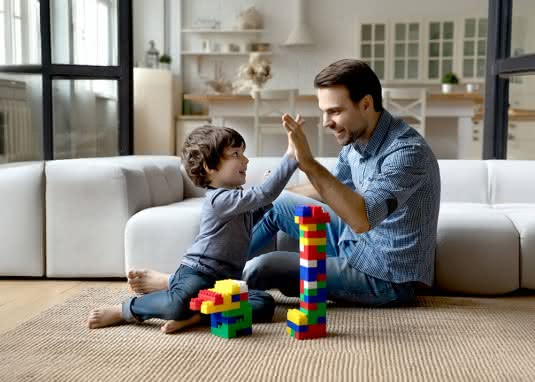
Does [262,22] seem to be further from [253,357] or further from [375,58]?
[253,357]

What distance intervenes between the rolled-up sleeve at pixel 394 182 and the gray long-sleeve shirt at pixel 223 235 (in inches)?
13.3

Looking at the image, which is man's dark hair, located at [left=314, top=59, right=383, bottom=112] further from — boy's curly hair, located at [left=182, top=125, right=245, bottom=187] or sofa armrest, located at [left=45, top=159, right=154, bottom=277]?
sofa armrest, located at [left=45, top=159, right=154, bottom=277]

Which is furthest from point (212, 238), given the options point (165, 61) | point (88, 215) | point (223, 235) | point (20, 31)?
point (165, 61)

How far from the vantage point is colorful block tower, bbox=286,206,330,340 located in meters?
1.85

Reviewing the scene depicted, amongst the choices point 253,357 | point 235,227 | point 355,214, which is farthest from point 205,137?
point 253,357

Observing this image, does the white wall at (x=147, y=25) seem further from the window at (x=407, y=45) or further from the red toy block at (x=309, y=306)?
the red toy block at (x=309, y=306)

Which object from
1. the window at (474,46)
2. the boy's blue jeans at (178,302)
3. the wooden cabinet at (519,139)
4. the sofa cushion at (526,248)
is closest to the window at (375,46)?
the window at (474,46)

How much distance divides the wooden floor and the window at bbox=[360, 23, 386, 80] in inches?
238

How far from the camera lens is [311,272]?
1866mm

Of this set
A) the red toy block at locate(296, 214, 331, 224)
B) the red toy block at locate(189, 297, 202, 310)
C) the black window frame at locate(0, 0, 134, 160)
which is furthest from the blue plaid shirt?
the black window frame at locate(0, 0, 134, 160)

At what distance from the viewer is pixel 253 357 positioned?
5.72 feet

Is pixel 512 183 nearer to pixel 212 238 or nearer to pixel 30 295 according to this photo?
pixel 212 238

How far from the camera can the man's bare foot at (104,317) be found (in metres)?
2.04

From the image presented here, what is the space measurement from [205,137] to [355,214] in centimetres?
55
